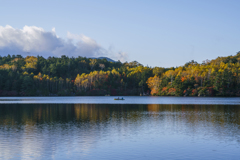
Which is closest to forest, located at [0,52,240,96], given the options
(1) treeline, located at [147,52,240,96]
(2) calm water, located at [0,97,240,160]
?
(1) treeline, located at [147,52,240,96]

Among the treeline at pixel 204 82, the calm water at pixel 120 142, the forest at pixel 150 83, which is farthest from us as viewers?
the forest at pixel 150 83

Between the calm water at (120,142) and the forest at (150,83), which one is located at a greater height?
the forest at (150,83)

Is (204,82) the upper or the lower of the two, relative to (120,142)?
upper

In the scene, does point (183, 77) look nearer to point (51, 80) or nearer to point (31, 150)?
point (51, 80)

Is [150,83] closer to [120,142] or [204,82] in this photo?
[204,82]

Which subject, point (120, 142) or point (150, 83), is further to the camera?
point (150, 83)

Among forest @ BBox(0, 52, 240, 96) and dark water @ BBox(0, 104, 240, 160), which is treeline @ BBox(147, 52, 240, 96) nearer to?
forest @ BBox(0, 52, 240, 96)

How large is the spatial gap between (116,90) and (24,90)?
60.0m

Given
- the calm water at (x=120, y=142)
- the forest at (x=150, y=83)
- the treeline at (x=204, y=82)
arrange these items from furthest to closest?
the forest at (x=150, y=83) → the treeline at (x=204, y=82) → the calm water at (x=120, y=142)

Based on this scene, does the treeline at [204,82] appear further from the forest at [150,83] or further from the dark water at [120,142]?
the dark water at [120,142]

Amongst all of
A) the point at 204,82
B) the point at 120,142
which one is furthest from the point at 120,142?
the point at 204,82

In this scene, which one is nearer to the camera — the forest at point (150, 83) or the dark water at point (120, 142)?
the dark water at point (120, 142)

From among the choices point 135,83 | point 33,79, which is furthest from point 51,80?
point 135,83

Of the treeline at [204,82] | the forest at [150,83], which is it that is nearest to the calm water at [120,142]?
the treeline at [204,82]
